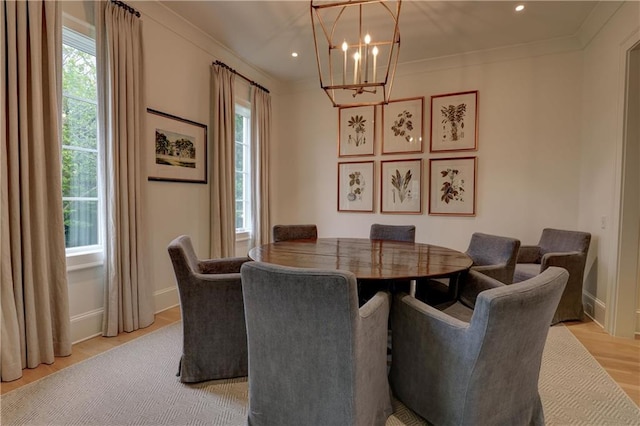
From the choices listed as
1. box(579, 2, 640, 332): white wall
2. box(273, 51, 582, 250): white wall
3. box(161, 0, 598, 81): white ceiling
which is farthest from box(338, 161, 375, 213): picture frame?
box(579, 2, 640, 332): white wall

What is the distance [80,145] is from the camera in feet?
8.24

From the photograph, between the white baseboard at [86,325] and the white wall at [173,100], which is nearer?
the white baseboard at [86,325]

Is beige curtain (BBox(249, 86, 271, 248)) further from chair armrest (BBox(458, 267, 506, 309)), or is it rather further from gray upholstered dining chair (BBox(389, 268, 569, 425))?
gray upholstered dining chair (BBox(389, 268, 569, 425))

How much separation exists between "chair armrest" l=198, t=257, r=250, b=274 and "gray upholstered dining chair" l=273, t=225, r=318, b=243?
33.9 inches

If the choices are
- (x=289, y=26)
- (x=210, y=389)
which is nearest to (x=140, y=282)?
(x=210, y=389)

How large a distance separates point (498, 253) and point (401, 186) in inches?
73.4


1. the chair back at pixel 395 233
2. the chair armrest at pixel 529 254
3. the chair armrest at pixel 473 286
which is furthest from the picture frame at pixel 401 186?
the chair armrest at pixel 473 286

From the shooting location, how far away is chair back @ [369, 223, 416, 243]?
3.22 m

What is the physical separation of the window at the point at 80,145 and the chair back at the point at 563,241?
4.28 meters

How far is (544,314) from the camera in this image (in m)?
1.37

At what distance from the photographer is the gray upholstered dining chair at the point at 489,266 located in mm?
2262

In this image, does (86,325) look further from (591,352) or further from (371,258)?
(591,352)

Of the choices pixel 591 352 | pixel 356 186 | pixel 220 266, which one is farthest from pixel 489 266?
pixel 356 186

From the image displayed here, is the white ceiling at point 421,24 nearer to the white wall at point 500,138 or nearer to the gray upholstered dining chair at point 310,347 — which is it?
the white wall at point 500,138
